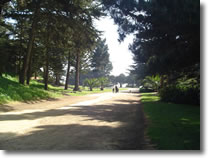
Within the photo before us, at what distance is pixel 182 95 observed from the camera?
16.8 metres

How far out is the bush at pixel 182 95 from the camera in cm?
1588

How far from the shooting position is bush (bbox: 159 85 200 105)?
15.9 metres

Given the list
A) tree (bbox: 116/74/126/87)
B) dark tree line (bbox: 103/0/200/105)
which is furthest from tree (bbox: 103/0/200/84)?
tree (bbox: 116/74/126/87)

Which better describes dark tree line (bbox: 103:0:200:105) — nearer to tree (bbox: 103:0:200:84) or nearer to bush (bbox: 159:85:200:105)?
tree (bbox: 103:0:200:84)

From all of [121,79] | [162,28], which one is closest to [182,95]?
[162,28]

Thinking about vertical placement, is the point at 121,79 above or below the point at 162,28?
above

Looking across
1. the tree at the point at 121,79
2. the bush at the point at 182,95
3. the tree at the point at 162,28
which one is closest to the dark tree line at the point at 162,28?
the tree at the point at 162,28

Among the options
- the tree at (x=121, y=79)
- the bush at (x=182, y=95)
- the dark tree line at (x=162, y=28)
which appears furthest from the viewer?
the tree at (x=121, y=79)

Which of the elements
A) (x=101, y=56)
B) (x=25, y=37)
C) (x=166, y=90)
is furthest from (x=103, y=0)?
(x=101, y=56)

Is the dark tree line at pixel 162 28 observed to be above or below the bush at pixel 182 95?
above

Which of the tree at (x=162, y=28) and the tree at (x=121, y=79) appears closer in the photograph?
the tree at (x=162, y=28)

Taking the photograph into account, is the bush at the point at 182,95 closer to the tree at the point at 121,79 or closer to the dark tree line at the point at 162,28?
the dark tree line at the point at 162,28

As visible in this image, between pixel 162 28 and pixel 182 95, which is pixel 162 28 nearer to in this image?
pixel 162 28

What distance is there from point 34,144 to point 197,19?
20.0ft
